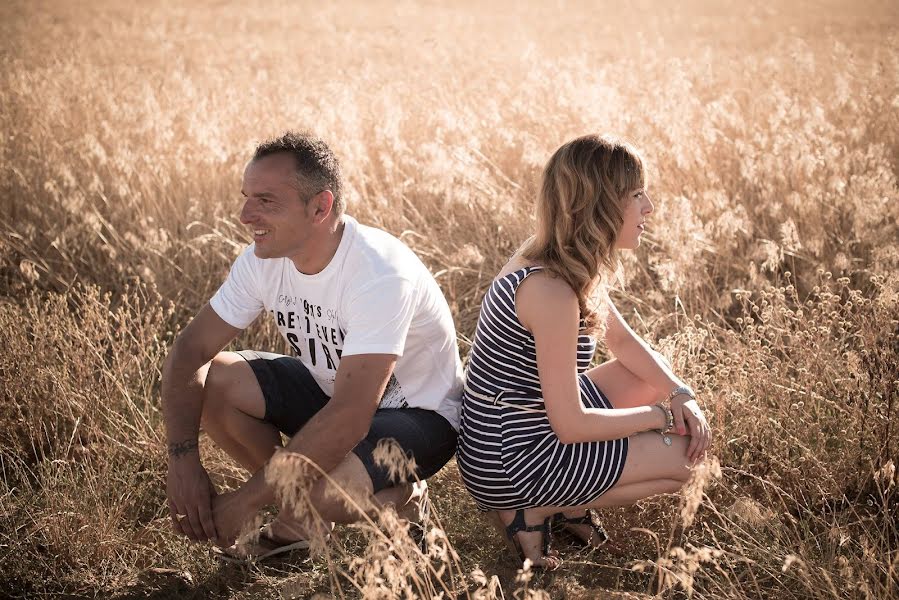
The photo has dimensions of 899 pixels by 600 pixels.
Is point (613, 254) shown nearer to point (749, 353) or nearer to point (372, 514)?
point (749, 353)

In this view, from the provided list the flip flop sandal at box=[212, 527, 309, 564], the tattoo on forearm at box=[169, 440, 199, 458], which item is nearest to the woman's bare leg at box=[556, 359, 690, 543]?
the flip flop sandal at box=[212, 527, 309, 564]

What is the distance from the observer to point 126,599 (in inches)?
110

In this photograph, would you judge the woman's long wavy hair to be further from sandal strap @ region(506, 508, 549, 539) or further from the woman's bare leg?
sandal strap @ region(506, 508, 549, 539)

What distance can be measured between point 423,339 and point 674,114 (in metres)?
3.11

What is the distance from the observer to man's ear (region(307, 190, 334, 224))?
2840 mm

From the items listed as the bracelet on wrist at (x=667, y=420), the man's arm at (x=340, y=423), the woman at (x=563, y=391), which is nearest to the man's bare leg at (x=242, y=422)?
the man's arm at (x=340, y=423)

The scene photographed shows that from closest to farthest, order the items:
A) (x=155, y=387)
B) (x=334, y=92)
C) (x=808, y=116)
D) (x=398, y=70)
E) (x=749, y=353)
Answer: (x=749, y=353) → (x=155, y=387) → (x=808, y=116) → (x=334, y=92) → (x=398, y=70)

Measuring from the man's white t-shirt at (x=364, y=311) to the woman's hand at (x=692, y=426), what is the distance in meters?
0.76

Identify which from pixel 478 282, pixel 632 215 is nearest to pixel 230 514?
pixel 632 215

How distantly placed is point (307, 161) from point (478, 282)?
1887mm

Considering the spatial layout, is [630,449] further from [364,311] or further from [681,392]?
[364,311]

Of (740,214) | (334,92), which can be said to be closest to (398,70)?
(334,92)

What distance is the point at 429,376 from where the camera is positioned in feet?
9.70

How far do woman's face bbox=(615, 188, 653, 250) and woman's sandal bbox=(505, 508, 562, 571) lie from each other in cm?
94
